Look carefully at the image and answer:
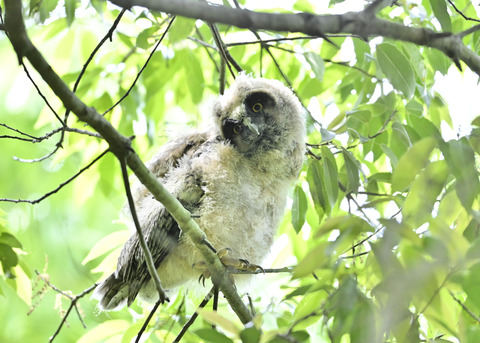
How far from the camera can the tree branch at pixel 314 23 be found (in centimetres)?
97

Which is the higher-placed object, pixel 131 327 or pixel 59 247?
pixel 59 247

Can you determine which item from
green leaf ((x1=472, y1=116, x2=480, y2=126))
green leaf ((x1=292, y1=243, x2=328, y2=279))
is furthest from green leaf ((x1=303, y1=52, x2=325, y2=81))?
green leaf ((x1=292, y1=243, x2=328, y2=279))

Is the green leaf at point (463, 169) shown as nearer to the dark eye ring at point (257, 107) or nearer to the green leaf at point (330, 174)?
the green leaf at point (330, 174)

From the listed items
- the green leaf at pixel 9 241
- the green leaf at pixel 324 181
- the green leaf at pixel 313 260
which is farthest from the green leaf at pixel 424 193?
the green leaf at pixel 9 241

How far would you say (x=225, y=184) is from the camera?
2.02 meters

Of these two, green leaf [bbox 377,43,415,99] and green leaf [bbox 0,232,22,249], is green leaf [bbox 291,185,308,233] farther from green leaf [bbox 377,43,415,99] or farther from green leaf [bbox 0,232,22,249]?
green leaf [bbox 0,232,22,249]

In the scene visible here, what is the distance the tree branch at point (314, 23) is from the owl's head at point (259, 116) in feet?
3.72

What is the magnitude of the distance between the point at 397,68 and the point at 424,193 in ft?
2.79

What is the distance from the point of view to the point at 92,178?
2852 millimetres

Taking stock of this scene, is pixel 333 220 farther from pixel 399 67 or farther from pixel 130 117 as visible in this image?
pixel 130 117

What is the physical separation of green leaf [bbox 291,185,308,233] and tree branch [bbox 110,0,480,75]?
97 cm

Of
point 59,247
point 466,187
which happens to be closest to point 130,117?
point 466,187

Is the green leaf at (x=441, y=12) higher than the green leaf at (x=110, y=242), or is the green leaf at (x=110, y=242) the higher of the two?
the green leaf at (x=110, y=242)

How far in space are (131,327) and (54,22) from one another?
164 centimetres
